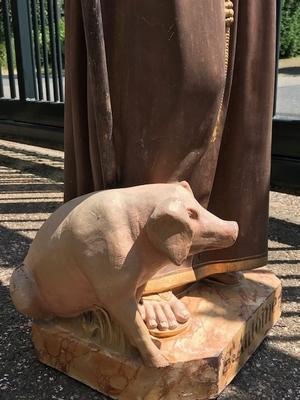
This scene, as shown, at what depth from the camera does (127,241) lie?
128cm

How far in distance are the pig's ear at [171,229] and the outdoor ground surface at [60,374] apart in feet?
1.66

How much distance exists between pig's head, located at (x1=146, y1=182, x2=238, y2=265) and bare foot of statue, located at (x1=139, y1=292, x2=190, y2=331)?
247 millimetres

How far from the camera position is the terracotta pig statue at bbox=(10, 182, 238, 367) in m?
1.26

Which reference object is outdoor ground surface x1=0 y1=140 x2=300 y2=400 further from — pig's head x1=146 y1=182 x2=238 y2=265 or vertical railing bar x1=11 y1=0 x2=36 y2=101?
vertical railing bar x1=11 y1=0 x2=36 y2=101

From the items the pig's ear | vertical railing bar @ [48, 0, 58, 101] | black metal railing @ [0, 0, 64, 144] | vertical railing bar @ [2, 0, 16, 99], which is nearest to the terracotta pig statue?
the pig's ear

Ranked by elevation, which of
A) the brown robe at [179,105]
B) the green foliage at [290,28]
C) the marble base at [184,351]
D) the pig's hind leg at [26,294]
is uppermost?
the green foliage at [290,28]

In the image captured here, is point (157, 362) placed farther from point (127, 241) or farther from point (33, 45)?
point (33, 45)

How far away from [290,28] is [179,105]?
9.01 m

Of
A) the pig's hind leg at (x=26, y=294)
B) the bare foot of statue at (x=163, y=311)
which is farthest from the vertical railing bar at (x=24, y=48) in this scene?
the bare foot of statue at (x=163, y=311)

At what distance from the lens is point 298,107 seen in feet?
20.0

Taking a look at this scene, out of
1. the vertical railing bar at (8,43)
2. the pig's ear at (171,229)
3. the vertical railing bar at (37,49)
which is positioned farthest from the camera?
the vertical railing bar at (8,43)

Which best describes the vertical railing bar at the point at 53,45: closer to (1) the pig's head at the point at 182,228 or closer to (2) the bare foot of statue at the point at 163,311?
(2) the bare foot of statue at the point at 163,311

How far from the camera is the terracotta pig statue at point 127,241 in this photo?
126cm

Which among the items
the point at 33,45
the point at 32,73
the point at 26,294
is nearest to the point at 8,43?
the point at 33,45
